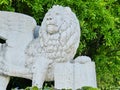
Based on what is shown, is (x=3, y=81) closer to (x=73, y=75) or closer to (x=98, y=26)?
(x=73, y=75)

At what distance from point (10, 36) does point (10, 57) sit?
11.9 inches

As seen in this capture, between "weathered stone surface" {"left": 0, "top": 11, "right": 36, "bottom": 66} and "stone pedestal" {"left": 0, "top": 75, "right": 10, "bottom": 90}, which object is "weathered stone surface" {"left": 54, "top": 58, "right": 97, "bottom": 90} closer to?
"weathered stone surface" {"left": 0, "top": 11, "right": 36, "bottom": 66}

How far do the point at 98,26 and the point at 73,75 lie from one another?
2.80 m

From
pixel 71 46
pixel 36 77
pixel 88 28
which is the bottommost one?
pixel 36 77

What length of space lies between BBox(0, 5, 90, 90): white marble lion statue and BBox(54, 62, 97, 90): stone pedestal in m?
0.13

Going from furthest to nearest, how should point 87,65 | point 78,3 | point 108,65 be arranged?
1. point 108,65
2. point 78,3
3. point 87,65

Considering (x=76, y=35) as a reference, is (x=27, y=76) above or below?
below

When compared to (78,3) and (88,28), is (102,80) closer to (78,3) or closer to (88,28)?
(88,28)

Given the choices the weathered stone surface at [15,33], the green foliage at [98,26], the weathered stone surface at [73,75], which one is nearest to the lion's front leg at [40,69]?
the weathered stone surface at [73,75]

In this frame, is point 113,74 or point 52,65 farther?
point 113,74

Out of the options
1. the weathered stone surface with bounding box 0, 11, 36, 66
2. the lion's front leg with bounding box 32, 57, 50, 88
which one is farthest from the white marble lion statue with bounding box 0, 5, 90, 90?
the weathered stone surface with bounding box 0, 11, 36, 66

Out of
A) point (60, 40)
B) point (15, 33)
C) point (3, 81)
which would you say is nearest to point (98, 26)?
point (15, 33)

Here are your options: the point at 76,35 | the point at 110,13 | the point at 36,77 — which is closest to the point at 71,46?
the point at 76,35

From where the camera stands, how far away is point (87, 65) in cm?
554
